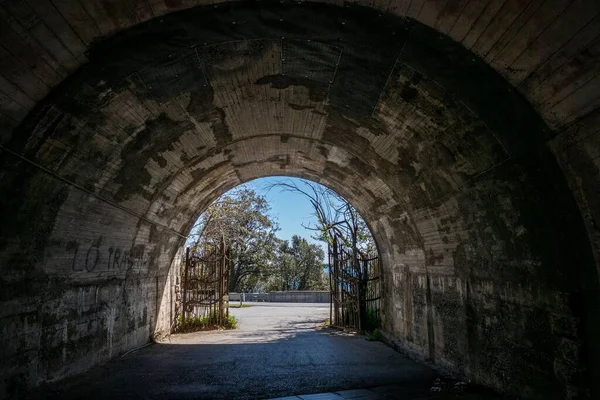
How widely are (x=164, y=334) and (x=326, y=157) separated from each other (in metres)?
7.09

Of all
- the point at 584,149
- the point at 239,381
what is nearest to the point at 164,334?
the point at 239,381

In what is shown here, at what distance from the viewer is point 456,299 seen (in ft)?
22.5

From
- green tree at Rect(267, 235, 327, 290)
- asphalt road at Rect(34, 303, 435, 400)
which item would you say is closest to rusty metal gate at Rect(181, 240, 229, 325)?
asphalt road at Rect(34, 303, 435, 400)

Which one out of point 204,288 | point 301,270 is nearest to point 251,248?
point 301,270

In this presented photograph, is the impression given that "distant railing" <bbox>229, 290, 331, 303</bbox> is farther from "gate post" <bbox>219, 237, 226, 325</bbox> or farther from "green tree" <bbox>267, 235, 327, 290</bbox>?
"gate post" <bbox>219, 237, 226, 325</bbox>

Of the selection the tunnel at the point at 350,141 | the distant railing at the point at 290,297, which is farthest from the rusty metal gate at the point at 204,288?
the distant railing at the point at 290,297

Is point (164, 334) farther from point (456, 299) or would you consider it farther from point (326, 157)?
point (456, 299)

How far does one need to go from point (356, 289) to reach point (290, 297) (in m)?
21.1

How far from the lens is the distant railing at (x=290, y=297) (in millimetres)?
32219

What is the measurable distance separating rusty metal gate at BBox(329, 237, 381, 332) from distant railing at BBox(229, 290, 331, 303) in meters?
18.4

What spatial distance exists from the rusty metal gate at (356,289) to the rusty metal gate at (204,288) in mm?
3796

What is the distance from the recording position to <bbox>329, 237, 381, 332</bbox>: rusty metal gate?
40.5ft

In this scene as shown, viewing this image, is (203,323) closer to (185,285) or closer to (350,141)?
(185,285)

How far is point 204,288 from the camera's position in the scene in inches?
535
